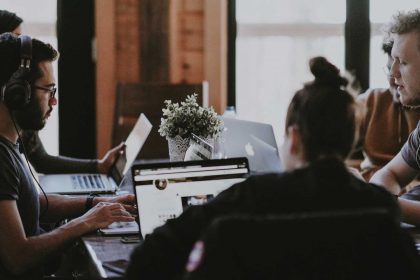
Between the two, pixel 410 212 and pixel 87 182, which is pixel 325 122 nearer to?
pixel 410 212

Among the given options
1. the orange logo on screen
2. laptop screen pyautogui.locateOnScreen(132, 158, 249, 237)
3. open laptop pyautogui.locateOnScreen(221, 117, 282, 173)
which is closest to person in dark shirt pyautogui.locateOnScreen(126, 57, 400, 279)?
laptop screen pyautogui.locateOnScreen(132, 158, 249, 237)

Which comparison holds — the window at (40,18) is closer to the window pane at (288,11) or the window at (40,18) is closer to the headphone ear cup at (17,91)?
the window pane at (288,11)

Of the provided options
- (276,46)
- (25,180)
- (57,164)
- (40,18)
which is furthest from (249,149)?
(40,18)

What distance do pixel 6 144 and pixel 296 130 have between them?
953 millimetres

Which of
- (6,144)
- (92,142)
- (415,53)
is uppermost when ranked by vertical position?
(415,53)

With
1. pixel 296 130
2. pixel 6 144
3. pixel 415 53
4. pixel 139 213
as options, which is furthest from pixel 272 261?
pixel 415 53

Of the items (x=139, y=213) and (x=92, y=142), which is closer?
(x=139, y=213)

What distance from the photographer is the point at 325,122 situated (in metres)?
1.35

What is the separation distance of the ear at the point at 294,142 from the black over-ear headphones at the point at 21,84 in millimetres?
895

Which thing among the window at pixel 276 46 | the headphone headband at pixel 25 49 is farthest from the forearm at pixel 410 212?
the window at pixel 276 46

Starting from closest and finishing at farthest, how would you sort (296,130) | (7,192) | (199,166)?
(296,130) → (7,192) → (199,166)

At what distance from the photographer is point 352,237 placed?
121 cm

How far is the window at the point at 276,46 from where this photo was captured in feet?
15.8

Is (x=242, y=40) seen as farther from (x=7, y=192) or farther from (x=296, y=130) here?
(x=296, y=130)
